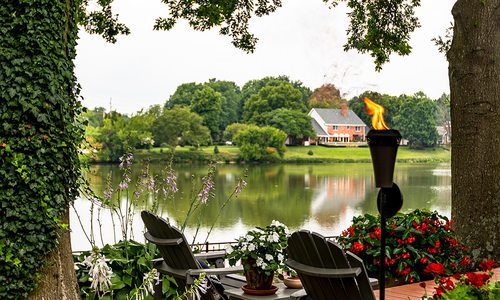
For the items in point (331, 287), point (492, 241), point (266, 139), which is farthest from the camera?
point (266, 139)

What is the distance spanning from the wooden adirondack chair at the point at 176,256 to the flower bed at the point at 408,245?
1275 mm

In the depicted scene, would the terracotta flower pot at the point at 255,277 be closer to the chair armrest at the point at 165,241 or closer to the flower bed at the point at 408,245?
the chair armrest at the point at 165,241

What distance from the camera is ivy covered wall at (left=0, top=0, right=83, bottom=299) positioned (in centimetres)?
436

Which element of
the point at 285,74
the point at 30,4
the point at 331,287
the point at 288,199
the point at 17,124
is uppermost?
the point at 285,74

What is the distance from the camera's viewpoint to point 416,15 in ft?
35.0

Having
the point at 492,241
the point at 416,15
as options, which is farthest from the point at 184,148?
the point at 492,241

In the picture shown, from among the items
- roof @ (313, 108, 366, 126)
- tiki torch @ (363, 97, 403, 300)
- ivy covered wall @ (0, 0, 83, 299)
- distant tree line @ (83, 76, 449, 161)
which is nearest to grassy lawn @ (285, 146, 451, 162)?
distant tree line @ (83, 76, 449, 161)

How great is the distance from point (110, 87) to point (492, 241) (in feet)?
181

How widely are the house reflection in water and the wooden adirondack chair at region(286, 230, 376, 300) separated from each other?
23554 mm

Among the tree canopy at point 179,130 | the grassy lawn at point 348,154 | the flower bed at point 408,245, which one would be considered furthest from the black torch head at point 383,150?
the grassy lawn at point 348,154

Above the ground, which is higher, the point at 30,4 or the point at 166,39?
the point at 166,39

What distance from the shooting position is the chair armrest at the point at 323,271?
345 cm

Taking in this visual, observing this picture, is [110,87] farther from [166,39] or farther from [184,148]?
[184,148]

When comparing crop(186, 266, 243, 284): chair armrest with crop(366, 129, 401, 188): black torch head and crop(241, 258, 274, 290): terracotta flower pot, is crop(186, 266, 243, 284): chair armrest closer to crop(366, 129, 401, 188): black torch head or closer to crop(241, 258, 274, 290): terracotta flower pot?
crop(241, 258, 274, 290): terracotta flower pot
